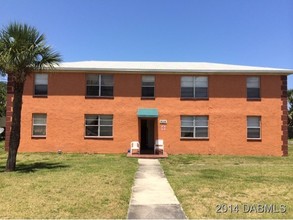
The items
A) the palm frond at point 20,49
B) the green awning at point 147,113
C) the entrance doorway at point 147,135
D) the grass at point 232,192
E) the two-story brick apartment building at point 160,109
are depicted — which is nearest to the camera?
the grass at point 232,192

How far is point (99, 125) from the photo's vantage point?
21641 millimetres

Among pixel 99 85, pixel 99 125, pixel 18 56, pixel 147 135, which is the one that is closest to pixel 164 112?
pixel 147 135

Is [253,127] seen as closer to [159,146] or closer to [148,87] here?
[159,146]

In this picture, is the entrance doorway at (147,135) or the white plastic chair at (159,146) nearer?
the white plastic chair at (159,146)

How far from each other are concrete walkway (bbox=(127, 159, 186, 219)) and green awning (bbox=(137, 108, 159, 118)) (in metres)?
8.88

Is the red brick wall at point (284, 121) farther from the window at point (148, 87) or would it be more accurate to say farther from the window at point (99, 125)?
the window at point (99, 125)

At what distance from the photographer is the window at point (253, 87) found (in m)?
21.9

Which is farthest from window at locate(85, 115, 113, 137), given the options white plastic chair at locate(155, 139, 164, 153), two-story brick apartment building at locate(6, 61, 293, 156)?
white plastic chair at locate(155, 139, 164, 153)

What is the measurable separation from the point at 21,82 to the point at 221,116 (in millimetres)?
13255

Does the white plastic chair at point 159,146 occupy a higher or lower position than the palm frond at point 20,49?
lower

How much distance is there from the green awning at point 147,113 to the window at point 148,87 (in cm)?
103

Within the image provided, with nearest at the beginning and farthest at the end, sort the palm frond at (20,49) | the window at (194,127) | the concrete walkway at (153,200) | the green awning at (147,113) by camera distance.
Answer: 1. the concrete walkway at (153,200)
2. the palm frond at (20,49)
3. the green awning at (147,113)
4. the window at (194,127)

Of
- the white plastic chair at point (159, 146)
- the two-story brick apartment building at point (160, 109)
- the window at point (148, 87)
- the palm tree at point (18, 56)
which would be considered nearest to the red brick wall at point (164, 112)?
the two-story brick apartment building at point (160, 109)

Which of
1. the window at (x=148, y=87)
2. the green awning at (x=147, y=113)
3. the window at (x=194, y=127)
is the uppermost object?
the window at (x=148, y=87)
